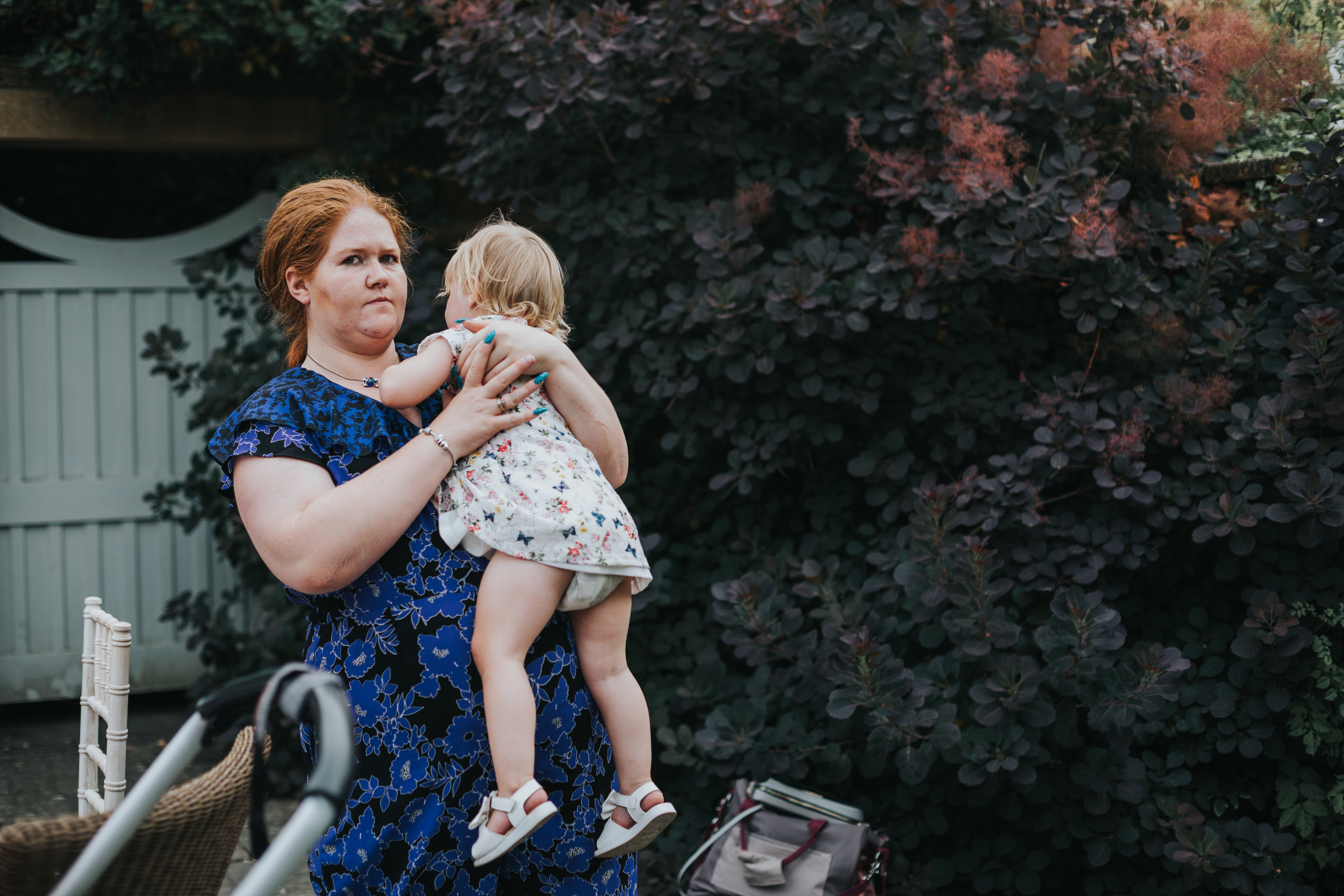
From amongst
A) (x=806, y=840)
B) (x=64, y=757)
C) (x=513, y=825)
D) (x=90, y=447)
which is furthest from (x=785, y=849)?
(x=90, y=447)

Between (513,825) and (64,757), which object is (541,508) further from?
(64,757)

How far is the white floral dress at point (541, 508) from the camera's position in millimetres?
1763

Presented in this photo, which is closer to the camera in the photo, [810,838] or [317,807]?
[317,807]

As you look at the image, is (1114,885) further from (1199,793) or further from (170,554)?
(170,554)

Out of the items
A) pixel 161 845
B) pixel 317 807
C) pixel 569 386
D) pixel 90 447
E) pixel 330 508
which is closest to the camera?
pixel 317 807

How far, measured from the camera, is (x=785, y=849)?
2.74 metres

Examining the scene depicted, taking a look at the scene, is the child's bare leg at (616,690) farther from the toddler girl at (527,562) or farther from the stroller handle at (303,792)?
the stroller handle at (303,792)

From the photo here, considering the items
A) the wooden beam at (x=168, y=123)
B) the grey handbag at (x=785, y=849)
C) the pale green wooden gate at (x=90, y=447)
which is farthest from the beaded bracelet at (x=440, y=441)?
the pale green wooden gate at (x=90, y=447)

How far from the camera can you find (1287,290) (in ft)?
9.22

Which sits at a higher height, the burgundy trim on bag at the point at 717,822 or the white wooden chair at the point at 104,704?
the white wooden chair at the point at 104,704

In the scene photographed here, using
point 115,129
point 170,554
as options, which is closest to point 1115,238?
point 115,129

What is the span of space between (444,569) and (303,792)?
68 cm

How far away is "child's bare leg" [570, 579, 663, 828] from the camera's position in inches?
74.4

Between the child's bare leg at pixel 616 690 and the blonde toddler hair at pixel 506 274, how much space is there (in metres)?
0.52
